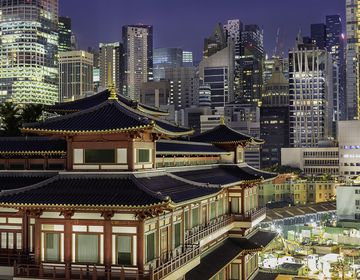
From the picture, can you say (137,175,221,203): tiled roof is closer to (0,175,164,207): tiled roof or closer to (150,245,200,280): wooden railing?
(0,175,164,207): tiled roof

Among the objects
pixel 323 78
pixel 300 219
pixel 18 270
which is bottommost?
pixel 300 219

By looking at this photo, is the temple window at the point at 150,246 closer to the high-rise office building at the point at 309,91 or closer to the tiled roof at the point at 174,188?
the tiled roof at the point at 174,188

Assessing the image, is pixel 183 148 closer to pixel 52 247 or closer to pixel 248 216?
pixel 248 216

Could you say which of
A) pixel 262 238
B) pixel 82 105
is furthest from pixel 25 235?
pixel 262 238

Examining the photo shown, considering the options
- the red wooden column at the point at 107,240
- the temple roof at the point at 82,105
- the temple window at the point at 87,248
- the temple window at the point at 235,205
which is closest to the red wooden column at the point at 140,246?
the red wooden column at the point at 107,240

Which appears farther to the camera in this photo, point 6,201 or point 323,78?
point 323,78

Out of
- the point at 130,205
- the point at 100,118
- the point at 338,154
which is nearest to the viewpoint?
the point at 130,205

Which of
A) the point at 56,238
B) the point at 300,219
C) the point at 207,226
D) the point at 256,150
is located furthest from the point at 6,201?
the point at 256,150

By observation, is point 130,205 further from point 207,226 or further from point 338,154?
point 338,154
